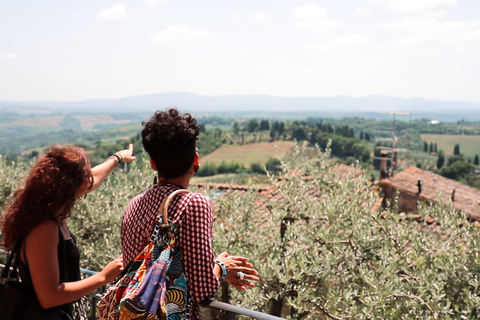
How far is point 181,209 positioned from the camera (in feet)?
6.13

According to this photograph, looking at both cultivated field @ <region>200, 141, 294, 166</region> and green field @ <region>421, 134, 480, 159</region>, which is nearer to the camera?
cultivated field @ <region>200, 141, 294, 166</region>

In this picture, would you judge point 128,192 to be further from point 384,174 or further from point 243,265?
point 384,174

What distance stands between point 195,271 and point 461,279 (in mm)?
4457

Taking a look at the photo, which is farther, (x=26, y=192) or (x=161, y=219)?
(x=26, y=192)

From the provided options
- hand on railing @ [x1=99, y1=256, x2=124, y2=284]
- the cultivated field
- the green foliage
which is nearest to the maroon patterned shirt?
hand on railing @ [x1=99, y1=256, x2=124, y2=284]

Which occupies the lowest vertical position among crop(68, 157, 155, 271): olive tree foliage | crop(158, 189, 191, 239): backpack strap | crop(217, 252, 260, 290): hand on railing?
crop(68, 157, 155, 271): olive tree foliage

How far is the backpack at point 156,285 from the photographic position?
5.80 ft

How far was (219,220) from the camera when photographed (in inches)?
314

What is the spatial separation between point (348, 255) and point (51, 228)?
445cm

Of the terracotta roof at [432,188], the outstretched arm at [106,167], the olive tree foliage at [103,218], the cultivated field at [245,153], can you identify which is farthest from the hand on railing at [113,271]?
the cultivated field at [245,153]

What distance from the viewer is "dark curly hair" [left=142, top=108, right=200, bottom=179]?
6.47ft

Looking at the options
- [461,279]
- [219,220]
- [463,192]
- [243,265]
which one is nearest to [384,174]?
[463,192]

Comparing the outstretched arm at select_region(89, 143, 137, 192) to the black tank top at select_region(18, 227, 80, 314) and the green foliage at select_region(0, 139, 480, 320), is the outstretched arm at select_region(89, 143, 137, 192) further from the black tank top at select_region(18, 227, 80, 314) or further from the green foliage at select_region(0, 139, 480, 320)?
the green foliage at select_region(0, 139, 480, 320)

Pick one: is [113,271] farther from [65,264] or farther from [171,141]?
[171,141]
